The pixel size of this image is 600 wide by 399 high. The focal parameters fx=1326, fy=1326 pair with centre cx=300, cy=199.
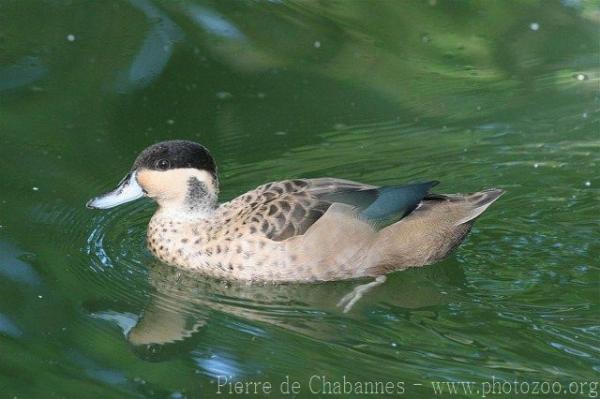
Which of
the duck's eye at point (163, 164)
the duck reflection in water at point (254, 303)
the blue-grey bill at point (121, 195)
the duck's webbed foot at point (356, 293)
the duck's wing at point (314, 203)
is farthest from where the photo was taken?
the blue-grey bill at point (121, 195)

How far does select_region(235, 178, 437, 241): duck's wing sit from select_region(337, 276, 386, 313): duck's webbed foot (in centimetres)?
30

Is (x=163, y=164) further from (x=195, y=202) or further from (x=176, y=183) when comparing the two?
(x=195, y=202)

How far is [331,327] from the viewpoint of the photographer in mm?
6562

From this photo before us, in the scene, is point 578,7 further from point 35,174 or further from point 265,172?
point 35,174

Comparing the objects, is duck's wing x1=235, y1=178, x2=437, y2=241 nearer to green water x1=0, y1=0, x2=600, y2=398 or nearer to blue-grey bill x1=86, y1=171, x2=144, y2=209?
green water x1=0, y1=0, x2=600, y2=398

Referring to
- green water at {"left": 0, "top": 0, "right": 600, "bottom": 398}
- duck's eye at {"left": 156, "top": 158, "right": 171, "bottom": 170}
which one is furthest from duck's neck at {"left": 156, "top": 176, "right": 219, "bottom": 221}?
green water at {"left": 0, "top": 0, "right": 600, "bottom": 398}

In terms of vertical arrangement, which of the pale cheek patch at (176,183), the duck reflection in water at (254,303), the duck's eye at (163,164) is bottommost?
the duck reflection in water at (254,303)

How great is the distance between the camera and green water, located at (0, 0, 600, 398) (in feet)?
20.5

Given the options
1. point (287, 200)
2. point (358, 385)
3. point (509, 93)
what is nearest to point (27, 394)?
point (358, 385)

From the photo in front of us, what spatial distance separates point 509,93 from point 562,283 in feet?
8.97

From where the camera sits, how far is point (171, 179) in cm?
736

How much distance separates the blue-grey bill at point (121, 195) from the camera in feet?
24.3

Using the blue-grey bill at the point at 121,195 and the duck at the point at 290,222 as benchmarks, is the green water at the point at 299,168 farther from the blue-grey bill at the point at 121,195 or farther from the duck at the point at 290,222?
the blue-grey bill at the point at 121,195

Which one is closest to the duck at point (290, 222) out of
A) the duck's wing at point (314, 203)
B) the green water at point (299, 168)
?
the duck's wing at point (314, 203)
